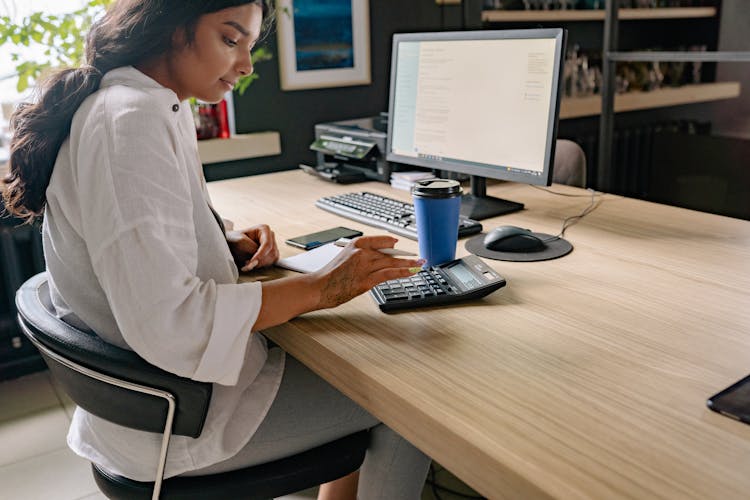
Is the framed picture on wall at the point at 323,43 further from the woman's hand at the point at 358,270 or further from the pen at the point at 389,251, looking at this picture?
the woman's hand at the point at 358,270

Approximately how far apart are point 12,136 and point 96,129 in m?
0.25

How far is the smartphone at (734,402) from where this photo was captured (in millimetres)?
750

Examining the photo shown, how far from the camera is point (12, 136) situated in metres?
1.10

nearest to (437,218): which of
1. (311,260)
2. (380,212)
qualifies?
(311,260)

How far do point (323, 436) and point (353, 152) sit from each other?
115 centimetres

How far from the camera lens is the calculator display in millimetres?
1161

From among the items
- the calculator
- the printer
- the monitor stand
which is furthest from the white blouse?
the printer

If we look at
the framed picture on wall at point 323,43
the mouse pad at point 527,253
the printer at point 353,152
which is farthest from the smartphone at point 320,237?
the framed picture on wall at point 323,43

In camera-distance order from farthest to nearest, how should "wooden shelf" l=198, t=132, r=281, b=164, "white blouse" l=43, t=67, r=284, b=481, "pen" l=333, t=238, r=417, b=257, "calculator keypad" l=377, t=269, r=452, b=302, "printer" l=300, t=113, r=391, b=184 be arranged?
"wooden shelf" l=198, t=132, r=281, b=164
"printer" l=300, t=113, r=391, b=184
"pen" l=333, t=238, r=417, b=257
"calculator keypad" l=377, t=269, r=452, b=302
"white blouse" l=43, t=67, r=284, b=481

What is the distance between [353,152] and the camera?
7.04ft

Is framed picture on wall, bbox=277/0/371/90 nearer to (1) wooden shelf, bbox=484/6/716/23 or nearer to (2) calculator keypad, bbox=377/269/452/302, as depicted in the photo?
(1) wooden shelf, bbox=484/6/716/23

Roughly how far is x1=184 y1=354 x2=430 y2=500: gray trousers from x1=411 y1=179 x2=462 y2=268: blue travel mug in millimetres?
309

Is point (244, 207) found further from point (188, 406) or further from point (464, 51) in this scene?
point (188, 406)

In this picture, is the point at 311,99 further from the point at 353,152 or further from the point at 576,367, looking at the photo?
the point at 576,367
